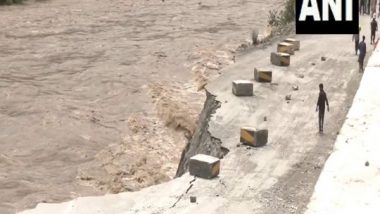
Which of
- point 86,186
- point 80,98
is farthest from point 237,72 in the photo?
point 86,186

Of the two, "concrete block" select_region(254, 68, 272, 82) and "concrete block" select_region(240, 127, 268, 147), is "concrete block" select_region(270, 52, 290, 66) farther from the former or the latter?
"concrete block" select_region(240, 127, 268, 147)

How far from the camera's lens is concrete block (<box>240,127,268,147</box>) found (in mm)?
15750

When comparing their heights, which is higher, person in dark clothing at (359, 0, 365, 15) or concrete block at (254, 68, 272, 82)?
person in dark clothing at (359, 0, 365, 15)

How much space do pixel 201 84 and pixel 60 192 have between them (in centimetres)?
1139

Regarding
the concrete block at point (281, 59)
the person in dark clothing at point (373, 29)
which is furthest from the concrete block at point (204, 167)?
the person in dark clothing at point (373, 29)

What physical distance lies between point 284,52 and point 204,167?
13883 mm

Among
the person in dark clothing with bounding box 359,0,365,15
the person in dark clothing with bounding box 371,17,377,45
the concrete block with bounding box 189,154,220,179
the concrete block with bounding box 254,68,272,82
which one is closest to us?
the concrete block with bounding box 189,154,220,179

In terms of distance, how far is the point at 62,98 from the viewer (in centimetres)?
2573

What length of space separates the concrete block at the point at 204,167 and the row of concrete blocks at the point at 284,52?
11713 mm

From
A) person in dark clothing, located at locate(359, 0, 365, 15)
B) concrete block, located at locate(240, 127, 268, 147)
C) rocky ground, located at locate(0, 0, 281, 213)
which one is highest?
person in dark clothing, located at locate(359, 0, 365, 15)

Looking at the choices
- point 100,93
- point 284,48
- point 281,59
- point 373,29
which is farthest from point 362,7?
point 100,93

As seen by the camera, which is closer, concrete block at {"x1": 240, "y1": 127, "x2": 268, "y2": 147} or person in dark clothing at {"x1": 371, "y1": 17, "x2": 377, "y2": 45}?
concrete block at {"x1": 240, "y1": 127, "x2": 268, "y2": 147}

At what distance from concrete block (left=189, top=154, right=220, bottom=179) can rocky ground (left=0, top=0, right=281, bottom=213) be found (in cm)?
460

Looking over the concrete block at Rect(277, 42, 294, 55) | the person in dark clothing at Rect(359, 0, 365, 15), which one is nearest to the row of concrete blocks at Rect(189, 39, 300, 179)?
the concrete block at Rect(277, 42, 294, 55)
